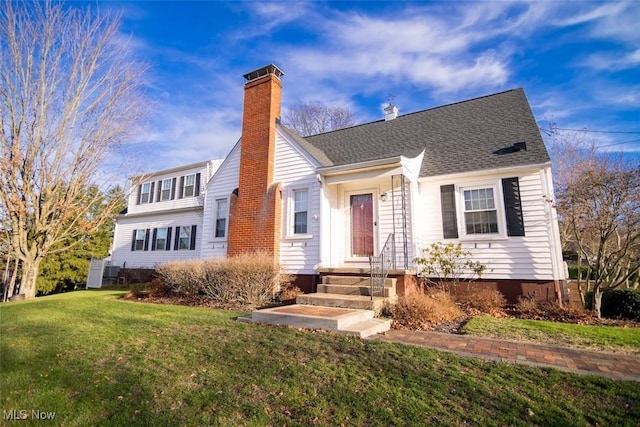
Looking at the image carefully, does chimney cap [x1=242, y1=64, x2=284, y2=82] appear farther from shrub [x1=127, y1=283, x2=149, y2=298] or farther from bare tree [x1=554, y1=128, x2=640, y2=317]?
bare tree [x1=554, y1=128, x2=640, y2=317]

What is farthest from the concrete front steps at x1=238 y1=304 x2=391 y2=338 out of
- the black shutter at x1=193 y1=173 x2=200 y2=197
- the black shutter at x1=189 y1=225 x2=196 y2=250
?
the black shutter at x1=193 y1=173 x2=200 y2=197

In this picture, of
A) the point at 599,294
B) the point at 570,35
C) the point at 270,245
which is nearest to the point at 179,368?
the point at 270,245

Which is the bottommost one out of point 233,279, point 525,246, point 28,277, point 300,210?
point 28,277

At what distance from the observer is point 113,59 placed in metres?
12.9

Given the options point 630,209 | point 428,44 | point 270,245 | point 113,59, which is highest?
point 113,59

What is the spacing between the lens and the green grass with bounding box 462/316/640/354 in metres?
4.52

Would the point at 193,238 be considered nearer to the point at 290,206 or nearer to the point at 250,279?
the point at 290,206

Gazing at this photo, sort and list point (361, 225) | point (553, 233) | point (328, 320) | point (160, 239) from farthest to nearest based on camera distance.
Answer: point (160, 239) < point (361, 225) < point (553, 233) < point (328, 320)

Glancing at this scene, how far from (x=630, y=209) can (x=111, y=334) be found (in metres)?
10.9

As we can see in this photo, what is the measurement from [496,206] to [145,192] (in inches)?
811

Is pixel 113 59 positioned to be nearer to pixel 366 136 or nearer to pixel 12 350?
pixel 366 136

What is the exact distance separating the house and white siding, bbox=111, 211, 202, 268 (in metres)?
6.13

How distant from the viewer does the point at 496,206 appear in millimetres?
8602

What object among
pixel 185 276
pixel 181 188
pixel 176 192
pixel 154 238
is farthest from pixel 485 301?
pixel 154 238
